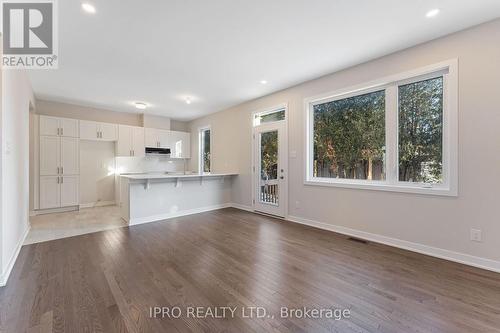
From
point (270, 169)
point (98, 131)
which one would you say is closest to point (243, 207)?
point (270, 169)

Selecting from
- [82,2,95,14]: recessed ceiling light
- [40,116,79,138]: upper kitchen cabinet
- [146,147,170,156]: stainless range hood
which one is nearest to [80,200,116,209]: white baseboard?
[146,147,170,156]: stainless range hood

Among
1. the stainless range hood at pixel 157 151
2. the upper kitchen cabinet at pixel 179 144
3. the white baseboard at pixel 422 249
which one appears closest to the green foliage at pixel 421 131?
the white baseboard at pixel 422 249

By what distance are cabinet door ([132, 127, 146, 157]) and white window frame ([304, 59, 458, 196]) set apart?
4.97 m

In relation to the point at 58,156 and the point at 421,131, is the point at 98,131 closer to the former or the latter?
the point at 58,156

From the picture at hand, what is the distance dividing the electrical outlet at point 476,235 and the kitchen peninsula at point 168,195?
15.0ft

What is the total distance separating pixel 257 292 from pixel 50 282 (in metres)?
2.11

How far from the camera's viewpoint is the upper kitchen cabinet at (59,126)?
16.9ft

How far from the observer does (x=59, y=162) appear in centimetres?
534

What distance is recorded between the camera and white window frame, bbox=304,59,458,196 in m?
2.73

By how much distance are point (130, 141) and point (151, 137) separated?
24.4 inches

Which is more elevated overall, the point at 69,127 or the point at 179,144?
the point at 69,127

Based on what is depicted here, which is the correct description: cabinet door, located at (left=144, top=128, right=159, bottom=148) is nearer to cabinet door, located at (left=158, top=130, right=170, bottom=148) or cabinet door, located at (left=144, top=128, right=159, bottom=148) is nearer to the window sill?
cabinet door, located at (left=158, top=130, right=170, bottom=148)

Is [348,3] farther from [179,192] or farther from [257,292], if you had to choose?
[179,192]

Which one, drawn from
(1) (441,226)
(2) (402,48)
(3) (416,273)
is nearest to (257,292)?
(3) (416,273)
